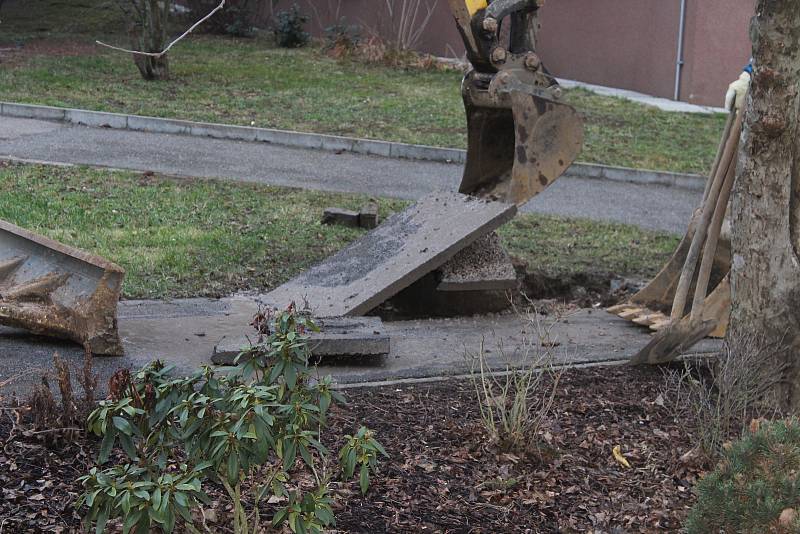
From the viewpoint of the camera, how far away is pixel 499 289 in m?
7.23

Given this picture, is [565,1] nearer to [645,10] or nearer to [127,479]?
[645,10]

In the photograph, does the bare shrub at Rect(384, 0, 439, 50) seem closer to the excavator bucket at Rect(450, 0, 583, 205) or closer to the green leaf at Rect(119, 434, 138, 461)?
the excavator bucket at Rect(450, 0, 583, 205)

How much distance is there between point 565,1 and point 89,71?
8.42 meters

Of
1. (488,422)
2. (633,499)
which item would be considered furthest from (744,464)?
(488,422)

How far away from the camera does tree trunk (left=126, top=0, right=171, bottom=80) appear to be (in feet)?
51.3

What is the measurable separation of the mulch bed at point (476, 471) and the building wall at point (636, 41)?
12522 mm

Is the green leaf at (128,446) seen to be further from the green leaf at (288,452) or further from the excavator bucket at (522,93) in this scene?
the excavator bucket at (522,93)

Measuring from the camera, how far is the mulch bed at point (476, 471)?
13.8 ft

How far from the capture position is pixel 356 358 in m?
5.99

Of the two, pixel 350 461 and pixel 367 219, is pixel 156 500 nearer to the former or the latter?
pixel 350 461

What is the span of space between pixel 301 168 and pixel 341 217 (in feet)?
8.61

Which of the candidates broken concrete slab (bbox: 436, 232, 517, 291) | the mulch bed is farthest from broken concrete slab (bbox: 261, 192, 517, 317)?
the mulch bed

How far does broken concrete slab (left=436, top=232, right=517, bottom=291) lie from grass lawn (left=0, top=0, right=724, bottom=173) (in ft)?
18.9

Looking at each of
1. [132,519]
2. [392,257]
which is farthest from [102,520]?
[392,257]
